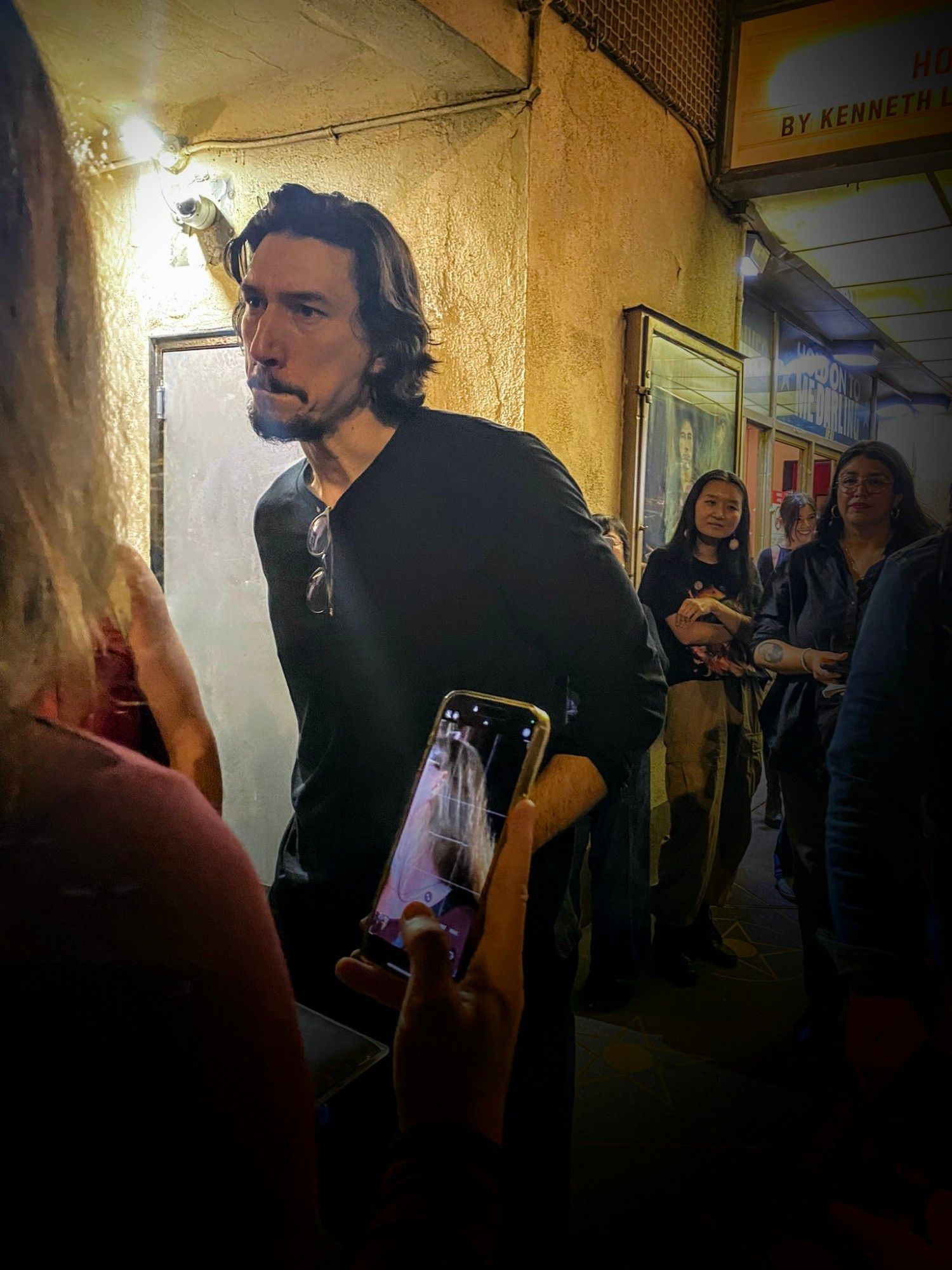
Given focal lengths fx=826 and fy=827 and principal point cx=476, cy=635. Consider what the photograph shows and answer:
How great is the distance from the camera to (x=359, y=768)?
3.59ft

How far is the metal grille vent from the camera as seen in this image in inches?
86.4

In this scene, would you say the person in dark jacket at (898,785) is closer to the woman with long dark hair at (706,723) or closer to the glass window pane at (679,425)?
the woman with long dark hair at (706,723)

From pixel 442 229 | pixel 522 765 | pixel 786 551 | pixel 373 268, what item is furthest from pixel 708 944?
pixel 442 229

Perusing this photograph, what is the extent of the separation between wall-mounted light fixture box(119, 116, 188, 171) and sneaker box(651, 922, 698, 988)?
1789 mm

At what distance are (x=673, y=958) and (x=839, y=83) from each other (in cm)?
191

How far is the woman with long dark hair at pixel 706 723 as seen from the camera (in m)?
1.80

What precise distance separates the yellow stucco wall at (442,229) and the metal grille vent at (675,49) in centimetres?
64

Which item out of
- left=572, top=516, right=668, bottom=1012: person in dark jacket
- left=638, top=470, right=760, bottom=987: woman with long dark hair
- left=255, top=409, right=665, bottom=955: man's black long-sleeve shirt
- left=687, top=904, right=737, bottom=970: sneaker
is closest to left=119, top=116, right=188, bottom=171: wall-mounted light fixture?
left=255, top=409, right=665, bottom=955: man's black long-sleeve shirt

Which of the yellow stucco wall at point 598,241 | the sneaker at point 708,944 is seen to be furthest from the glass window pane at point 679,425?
the sneaker at point 708,944

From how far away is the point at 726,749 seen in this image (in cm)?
184

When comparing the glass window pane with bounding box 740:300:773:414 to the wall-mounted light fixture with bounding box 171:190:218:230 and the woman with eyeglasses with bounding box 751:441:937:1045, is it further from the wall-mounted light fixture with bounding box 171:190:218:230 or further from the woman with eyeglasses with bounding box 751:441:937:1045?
the wall-mounted light fixture with bounding box 171:190:218:230

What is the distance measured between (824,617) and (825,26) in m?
1.27

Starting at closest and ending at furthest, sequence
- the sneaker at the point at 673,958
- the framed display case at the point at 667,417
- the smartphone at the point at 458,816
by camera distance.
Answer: the smartphone at the point at 458,816 → the sneaker at the point at 673,958 → the framed display case at the point at 667,417

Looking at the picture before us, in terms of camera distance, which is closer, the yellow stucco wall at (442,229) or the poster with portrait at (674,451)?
the yellow stucco wall at (442,229)
